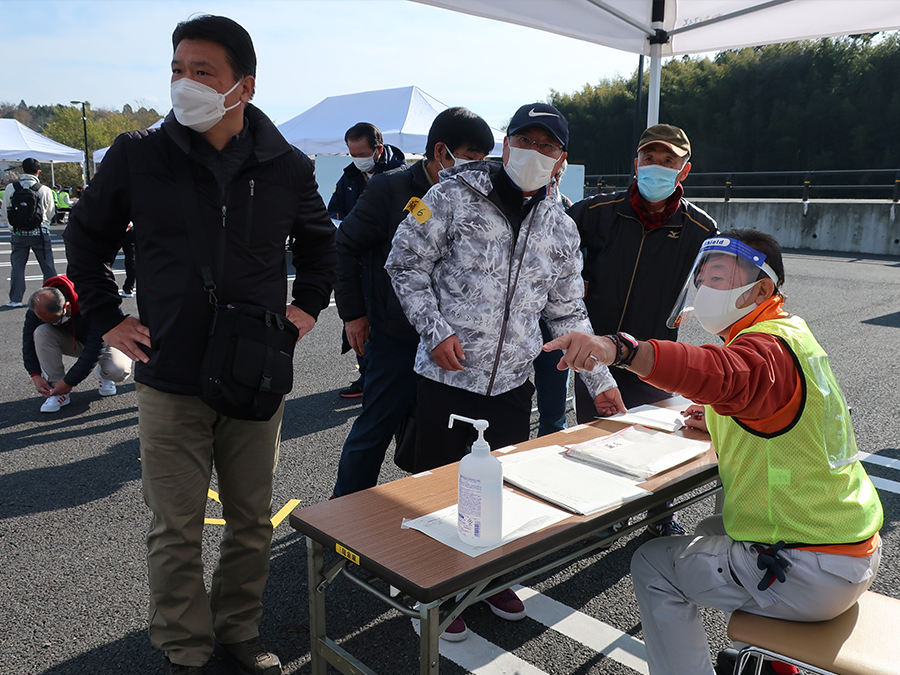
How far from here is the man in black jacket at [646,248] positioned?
10.7 feet

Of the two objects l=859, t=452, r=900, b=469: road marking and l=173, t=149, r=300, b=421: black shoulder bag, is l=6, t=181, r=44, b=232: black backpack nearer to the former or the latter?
l=173, t=149, r=300, b=421: black shoulder bag

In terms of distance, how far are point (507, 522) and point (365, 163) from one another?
13.4ft

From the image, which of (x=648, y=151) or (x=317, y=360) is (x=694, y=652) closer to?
(x=648, y=151)

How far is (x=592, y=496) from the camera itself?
192 centimetres

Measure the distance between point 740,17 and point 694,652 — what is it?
3971 millimetres

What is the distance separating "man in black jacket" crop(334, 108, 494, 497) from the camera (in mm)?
2908

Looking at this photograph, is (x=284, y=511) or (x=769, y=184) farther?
(x=769, y=184)

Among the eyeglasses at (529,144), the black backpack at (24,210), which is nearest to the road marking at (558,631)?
the eyeglasses at (529,144)

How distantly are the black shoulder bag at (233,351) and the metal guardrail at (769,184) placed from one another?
19.8 meters

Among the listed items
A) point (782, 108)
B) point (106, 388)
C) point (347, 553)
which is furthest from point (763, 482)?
point (782, 108)

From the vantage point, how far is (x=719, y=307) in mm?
2002

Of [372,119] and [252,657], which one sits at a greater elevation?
[372,119]

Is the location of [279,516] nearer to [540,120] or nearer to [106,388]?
[540,120]

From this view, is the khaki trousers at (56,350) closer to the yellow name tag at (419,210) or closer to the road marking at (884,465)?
the yellow name tag at (419,210)
